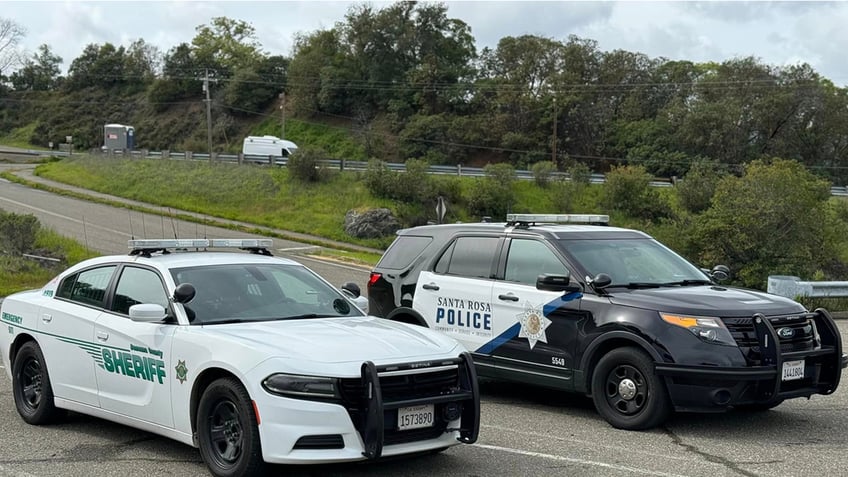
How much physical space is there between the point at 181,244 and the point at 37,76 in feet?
433

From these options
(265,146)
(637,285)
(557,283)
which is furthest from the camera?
(265,146)

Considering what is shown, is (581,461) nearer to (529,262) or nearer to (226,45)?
(529,262)

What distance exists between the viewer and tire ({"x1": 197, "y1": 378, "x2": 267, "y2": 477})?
233 inches

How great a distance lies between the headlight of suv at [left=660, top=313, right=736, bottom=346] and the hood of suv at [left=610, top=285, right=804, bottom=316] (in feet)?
0.17

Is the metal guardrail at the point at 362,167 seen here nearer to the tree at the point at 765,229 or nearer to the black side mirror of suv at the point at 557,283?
the tree at the point at 765,229

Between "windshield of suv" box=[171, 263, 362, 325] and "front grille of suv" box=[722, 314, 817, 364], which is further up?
"windshield of suv" box=[171, 263, 362, 325]

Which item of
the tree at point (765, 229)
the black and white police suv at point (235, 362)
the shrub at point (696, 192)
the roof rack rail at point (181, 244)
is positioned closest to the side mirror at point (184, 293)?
the black and white police suv at point (235, 362)

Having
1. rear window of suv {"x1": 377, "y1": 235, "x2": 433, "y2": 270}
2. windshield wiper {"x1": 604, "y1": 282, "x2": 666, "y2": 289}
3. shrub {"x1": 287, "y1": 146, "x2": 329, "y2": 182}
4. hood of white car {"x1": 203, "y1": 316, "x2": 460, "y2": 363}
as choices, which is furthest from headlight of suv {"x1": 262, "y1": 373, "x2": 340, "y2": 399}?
shrub {"x1": 287, "y1": 146, "x2": 329, "y2": 182}

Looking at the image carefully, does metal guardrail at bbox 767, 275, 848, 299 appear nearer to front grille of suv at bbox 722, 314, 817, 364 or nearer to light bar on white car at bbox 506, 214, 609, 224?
light bar on white car at bbox 506, 214, 609, 224

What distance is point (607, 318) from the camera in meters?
8.37

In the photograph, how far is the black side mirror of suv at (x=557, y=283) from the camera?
8711mm

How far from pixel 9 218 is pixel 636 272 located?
23268 millimetres

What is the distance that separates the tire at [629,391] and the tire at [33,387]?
4.72 m

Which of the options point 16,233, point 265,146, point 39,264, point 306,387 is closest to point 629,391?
point 306,387
